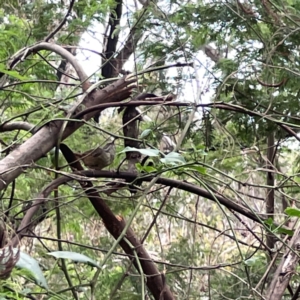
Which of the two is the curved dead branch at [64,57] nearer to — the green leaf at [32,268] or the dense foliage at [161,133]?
the dense foliage at [161,133]

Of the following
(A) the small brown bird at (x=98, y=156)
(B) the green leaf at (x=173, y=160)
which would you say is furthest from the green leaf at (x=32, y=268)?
(A) the small brown bird at (x=98, y=156)

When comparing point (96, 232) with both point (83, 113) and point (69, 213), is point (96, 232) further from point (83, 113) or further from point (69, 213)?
point (83, 113)

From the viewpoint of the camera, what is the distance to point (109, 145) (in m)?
1.03

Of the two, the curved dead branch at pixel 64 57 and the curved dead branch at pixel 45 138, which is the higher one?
the curved dead branch at pixel 64 57

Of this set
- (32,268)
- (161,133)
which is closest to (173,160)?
(32,268)

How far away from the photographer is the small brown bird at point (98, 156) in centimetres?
100

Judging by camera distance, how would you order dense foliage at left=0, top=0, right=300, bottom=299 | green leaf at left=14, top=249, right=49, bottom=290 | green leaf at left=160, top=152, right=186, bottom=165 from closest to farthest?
green leaf at left=14, top=249, right=49, bottom=290 → green leaf at left=160, top=152, right=186, bottom=165 → dense foliage at left=0, top=0, right=300, bottom=299

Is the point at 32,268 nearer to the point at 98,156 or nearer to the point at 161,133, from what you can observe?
the point at 98,156

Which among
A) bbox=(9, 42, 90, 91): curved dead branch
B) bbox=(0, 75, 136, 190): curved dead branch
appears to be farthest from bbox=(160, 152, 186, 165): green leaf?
bbox=(9, 42, 90, 91): curved dead branch

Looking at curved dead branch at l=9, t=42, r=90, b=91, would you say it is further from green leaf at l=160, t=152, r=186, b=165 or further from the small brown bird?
green leaf at l=160, t=152, r=186, b=165

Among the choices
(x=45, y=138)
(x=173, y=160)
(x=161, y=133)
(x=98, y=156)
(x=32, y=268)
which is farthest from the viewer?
(x=161, y=133)

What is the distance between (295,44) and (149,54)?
1.70 feet

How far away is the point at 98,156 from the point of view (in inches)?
39.7

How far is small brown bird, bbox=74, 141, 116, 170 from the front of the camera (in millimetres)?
1000
